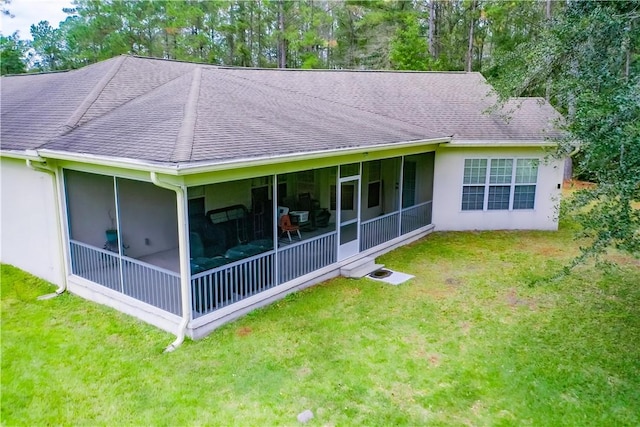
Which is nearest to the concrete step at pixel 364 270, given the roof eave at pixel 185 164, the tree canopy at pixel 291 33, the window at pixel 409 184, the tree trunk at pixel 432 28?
the roof eave at pixel 185 164

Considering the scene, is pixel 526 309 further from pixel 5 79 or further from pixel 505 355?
pixel 5 79

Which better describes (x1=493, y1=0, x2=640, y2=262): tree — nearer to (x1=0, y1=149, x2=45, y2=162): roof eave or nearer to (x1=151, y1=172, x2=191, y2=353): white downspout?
(x1=151, y1=172, x2=191, y2=353): white downspout

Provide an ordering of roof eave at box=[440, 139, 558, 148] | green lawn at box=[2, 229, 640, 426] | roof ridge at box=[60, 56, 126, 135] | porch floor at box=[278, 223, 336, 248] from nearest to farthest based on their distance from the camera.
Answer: green lawn at box=[2, 229, 640, 426] < roof ridge at box=[60, 56, 126, 135] < porch floor at box=[278, 223, 336, 248] < roof eave at box=[440, 139, 558, 148]

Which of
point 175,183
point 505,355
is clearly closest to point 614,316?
point 505,355

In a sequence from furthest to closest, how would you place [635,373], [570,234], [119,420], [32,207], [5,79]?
1. [5,79]
2. [570,234]
3. [32,207]
4. [635,373]
5. [119,420]

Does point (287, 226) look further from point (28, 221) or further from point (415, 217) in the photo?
point (28, 221)

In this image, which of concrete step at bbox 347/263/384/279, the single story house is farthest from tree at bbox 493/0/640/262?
concrete step at bbox 347/263/384/279
